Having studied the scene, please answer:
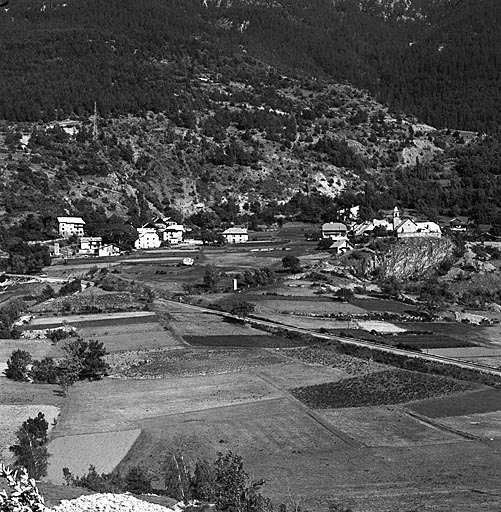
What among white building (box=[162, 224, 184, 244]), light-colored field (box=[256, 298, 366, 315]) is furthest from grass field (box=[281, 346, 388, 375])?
white building (box=[162, 224, 184, 244])

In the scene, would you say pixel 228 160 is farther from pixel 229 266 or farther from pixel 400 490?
pixel 400 490

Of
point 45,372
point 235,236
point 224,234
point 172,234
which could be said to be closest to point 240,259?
point 235,236

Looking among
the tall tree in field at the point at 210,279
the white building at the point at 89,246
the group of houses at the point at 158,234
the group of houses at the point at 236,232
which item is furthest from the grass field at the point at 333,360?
the group of houses at the point at 158,234

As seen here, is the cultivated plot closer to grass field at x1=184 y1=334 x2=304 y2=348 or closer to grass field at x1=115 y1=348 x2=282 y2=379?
grass field at x1=184 y1=334 x2=304 y2=348

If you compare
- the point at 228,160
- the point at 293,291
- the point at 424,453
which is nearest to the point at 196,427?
the point at 424,453

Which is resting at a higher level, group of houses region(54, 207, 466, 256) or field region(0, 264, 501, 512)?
group of houses region(54, 207, 466, 256)

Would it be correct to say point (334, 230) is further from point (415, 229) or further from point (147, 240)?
point (147, 240)
